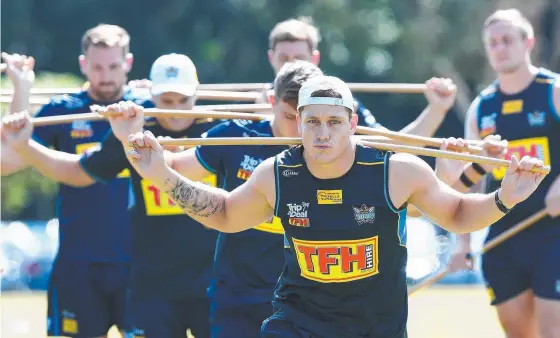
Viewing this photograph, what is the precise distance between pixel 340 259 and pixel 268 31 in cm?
3478

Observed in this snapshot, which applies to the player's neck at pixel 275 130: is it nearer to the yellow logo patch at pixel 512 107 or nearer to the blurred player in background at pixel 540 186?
the blurred player in background at pixel 540 186

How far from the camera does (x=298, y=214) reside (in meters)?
6.25

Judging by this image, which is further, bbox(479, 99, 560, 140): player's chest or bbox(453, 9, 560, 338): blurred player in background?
bbox(479, 99, 560, 140): player's chest

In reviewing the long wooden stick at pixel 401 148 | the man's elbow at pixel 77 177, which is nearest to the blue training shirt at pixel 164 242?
the man's elbow at pixel 77 177

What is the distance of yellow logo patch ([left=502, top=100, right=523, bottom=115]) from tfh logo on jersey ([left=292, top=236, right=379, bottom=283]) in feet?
10.3

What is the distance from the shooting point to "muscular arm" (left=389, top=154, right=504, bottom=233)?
6.15 m

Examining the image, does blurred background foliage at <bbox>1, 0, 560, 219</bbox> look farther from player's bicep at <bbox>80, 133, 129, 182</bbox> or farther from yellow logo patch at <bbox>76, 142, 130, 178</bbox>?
player's bicep at <bbox>80, 133, 129, 182</bbox>

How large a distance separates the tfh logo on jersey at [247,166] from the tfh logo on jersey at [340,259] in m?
1.11

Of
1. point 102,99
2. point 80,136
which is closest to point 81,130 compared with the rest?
point 80,136

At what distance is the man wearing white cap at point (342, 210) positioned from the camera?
6.17 metres

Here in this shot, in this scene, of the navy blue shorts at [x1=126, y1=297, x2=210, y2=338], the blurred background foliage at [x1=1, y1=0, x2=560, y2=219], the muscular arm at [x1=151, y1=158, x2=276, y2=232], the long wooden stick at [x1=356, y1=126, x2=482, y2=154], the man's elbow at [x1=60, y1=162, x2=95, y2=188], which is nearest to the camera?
the muscular arm at [x1=151, y1=158, x2=276, y2=232]

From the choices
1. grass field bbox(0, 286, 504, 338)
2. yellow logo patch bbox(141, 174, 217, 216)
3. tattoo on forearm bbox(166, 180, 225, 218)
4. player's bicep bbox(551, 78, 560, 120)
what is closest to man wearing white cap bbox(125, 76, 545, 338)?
tattoo on forearm bbox(166, 180, 225, 218)

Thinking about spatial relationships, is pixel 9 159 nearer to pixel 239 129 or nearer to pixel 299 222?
pixel 239 129

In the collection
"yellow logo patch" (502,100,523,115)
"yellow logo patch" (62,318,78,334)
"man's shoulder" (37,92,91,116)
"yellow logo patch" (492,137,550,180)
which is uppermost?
"man's shoulder" (37,92,91,116)
